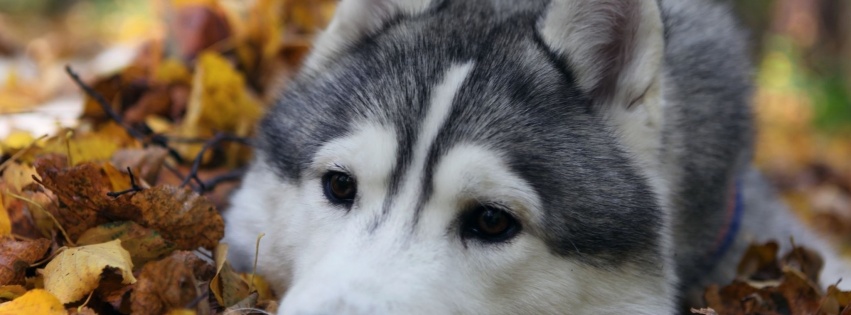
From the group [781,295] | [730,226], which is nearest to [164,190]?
[781,295]

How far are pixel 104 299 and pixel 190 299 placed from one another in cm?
35

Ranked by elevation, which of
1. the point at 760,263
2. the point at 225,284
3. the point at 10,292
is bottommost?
the point at 760,263

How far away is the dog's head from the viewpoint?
2.66 m

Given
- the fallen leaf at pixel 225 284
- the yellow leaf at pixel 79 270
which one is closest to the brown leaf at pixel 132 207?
the fallen leaf at pixel 225 284

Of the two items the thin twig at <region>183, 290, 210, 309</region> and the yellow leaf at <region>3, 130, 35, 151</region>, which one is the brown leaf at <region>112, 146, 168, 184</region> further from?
the thin twig at <region>183, 290, 210, 309</region>

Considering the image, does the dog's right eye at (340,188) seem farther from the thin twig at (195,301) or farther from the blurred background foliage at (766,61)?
the blurred background foliage at (766,61)

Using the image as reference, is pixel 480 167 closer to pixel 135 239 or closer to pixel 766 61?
pixel 135 239

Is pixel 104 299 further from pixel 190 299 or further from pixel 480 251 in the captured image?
pixel 480 251

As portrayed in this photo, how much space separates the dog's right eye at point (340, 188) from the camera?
2.86m

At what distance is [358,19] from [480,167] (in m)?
1.08

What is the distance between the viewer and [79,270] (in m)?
2.65

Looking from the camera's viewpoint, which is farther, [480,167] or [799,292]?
[799,292]

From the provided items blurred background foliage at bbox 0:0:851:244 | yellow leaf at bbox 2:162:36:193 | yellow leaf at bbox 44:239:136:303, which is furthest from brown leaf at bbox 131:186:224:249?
blurred background foliage at bbox 0:0:851:244

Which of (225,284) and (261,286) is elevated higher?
(225,284)
